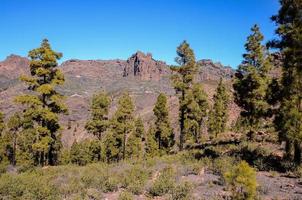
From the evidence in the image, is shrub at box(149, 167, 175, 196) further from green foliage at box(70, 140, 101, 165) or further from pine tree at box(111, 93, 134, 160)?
green foliage at box(70, 140, 101, 165)

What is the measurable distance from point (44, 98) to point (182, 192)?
2061 centimetres

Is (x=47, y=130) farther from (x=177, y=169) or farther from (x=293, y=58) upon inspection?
(x=293, y=58)

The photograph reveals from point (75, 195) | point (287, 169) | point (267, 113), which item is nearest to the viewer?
point (75, 195)

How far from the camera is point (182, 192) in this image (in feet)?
53.2

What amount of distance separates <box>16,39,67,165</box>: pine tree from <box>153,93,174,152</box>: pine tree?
2551 cm

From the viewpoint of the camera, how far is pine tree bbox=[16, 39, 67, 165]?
A: 107 feet

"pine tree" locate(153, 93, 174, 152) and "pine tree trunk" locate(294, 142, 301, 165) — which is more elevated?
"pine tree" locate(153, 93, 174, 152)

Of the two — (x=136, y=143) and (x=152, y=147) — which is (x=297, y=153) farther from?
(x=136, y=143)

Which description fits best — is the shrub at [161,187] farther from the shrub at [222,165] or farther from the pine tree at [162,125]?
the pine tree at [162,125]

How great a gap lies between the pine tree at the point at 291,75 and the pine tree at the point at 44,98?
62.2 feet

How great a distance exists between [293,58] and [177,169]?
922 centimetres

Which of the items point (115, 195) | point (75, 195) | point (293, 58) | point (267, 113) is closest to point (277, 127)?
point (267, 113)

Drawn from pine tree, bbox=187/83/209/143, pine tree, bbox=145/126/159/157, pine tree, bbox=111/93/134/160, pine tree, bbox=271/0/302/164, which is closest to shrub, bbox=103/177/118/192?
pine tree, bbox=271/0/302/164

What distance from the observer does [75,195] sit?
17062 mm
